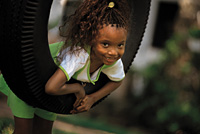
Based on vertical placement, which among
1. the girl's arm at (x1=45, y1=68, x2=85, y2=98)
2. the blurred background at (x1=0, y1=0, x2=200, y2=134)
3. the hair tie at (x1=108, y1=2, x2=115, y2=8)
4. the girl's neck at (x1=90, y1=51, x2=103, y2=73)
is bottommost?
the blurred background at (x1=0, y1=0, x2=200, y2=134)

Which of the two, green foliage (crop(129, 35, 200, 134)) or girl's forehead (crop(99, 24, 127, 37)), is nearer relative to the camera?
girl's forehead (crop(99, 24, 127, 37))

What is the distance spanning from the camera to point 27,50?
2.07 metres

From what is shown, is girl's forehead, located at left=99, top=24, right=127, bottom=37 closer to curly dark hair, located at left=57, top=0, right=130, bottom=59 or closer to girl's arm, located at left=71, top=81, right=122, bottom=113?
curly dark hair, located at left=57, top=0, right=130, bottom=59

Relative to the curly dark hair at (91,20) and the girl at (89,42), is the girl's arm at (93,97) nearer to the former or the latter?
the girl at (89,42)

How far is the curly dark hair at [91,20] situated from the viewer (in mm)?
2154

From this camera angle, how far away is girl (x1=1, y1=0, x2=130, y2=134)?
2131 mm

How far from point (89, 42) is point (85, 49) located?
0.18 feet

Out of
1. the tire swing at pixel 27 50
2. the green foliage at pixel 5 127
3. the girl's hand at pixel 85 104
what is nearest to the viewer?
the tire swing at pixel 27 50

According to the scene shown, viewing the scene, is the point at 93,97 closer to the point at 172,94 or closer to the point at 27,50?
the point at 27,50

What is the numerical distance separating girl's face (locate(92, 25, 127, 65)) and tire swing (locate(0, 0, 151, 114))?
0.96 ft

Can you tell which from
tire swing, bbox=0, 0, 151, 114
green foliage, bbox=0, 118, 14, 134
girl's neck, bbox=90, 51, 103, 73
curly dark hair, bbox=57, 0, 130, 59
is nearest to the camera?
tire swing, bbox=0, 0, 151, 114

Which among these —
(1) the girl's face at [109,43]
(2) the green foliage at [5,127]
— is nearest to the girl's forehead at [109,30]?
(1) the girl's face at [109,43]

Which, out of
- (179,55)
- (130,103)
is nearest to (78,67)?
(179,55)

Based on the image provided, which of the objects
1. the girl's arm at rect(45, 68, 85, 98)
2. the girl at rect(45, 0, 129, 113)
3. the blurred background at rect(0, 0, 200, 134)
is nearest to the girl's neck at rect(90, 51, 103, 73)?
the girl at rect(45, 0, 129, 113)
